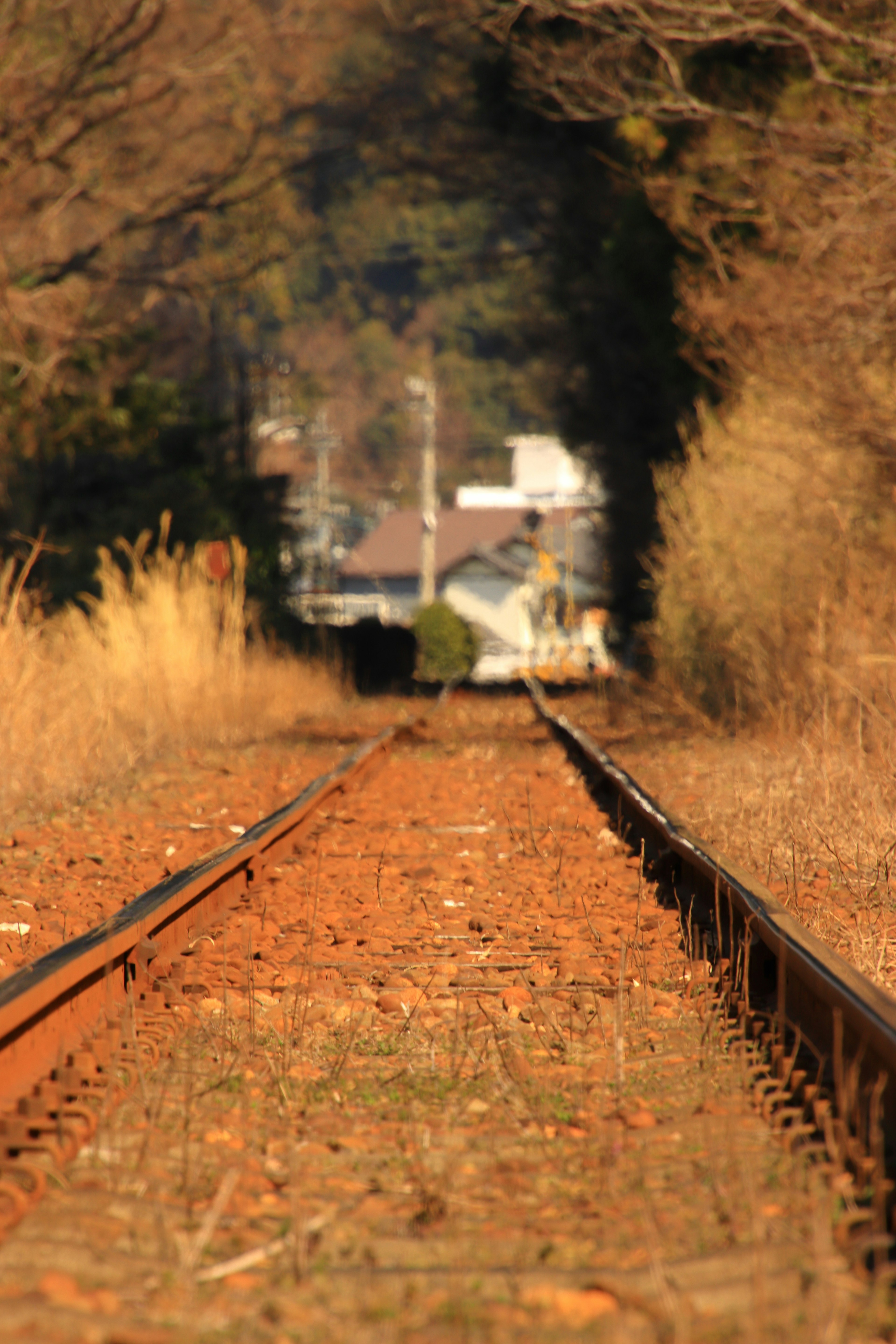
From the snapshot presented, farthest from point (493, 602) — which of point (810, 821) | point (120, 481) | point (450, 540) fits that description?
point (810, 821)

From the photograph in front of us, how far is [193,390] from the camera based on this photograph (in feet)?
84.2

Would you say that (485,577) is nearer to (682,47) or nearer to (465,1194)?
(682,47)

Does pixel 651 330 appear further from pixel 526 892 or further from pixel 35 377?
pixel 526 892

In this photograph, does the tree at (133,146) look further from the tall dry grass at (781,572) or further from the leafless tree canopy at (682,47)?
the tall dry grass at (781,572)

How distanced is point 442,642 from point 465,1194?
127ft

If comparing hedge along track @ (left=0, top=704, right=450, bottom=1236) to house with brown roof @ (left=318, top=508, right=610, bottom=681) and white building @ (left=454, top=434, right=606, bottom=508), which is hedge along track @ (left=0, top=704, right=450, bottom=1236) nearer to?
house with brown roof @ (left=318, top=508, right=610, bottom=681)

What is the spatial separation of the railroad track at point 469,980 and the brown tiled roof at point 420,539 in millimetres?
68868

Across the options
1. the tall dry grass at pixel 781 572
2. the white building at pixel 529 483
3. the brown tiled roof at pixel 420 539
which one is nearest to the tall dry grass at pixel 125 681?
the tall dry grass at pixel 781 572

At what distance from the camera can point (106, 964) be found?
363cm

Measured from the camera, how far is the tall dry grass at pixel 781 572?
966 cm

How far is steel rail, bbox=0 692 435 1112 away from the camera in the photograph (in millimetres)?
3154

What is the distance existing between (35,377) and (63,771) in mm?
13874

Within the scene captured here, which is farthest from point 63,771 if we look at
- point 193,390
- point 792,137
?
point 193,390

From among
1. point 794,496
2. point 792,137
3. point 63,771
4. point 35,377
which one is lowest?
point 63,771
